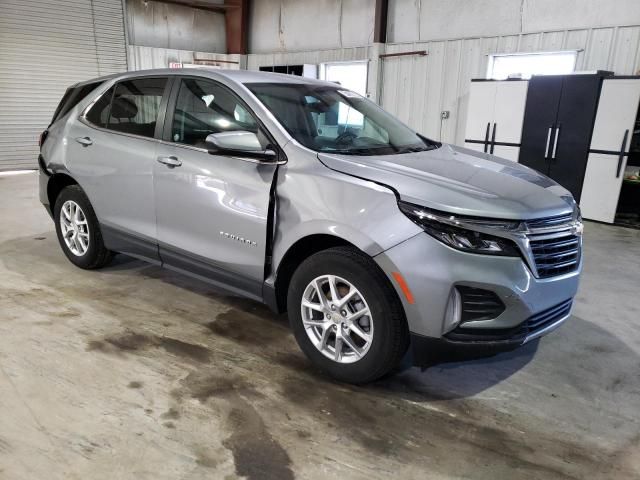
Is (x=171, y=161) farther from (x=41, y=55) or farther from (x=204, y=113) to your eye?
(x=41, y=55)

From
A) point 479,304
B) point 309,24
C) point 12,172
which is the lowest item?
point 12,172

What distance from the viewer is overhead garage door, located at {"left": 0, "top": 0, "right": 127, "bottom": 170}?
8953 mm

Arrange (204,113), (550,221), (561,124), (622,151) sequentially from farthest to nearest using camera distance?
(561,124), (622,151), (204,113), (550,221)

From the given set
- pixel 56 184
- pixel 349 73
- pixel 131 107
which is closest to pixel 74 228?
pixel 56 184

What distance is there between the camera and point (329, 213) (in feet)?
7.13

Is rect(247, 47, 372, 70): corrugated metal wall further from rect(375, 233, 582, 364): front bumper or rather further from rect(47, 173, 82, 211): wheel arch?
rect(375, 233, 582, 364): front bumper

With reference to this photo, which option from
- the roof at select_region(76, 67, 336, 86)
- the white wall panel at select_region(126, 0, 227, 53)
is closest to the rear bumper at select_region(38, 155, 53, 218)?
the roof at select_region(76, 67, 336, 86)

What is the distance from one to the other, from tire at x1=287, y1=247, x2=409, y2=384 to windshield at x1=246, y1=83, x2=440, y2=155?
0.60 metres

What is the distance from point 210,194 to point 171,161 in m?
0.38

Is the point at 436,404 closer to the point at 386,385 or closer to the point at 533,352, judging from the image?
the point at 386,385

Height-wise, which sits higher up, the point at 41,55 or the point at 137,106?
the point at 41,55

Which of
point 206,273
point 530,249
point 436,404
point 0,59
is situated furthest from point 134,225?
point 0,59

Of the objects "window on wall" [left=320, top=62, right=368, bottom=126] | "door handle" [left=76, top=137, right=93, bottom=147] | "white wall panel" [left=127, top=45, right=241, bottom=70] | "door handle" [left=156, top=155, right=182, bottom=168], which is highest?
"white wall panel" [left=127, top=45, right=241, bottom=70]

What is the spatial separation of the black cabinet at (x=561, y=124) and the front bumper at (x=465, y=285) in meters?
4.95
